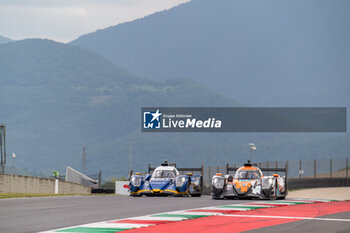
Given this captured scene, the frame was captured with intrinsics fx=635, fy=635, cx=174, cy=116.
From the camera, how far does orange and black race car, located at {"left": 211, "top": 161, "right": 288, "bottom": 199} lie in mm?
25297

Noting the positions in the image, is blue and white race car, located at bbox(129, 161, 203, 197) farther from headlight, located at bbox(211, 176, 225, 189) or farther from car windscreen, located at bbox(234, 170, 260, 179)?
car windscreen, located at bbox(234, 170, 260, 179)

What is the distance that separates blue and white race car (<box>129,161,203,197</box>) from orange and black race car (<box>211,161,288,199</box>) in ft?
7.51

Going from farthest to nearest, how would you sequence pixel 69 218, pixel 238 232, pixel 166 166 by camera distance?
pixel 166 166 → pixel 69 218 → pixel 238 232

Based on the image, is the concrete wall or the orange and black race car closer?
the orange and black race car

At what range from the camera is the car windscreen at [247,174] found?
2623 centimetres

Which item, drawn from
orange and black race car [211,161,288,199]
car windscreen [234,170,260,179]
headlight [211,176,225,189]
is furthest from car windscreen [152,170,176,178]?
car windscreen [234,170,260,179]

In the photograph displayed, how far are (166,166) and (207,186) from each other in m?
25.8

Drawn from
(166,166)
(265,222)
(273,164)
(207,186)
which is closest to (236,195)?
(166,166)

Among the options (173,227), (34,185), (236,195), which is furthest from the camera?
(34,185)

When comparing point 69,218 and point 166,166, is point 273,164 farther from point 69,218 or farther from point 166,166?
point 69,218

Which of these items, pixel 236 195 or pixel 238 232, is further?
pixel 236 195

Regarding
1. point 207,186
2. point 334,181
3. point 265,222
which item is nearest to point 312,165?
point 334,181

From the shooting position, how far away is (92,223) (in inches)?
546

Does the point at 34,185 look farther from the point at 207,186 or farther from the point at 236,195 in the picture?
the point at 236,195
